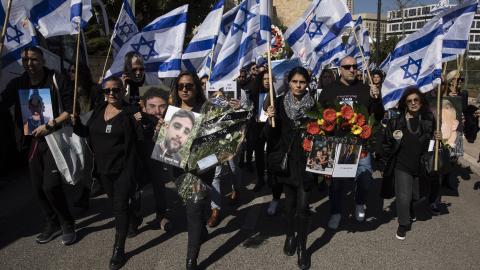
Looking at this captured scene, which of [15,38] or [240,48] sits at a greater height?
[15,38]

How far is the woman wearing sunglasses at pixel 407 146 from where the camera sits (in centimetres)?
449

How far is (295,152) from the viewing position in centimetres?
390

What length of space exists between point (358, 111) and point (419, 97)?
102 cm

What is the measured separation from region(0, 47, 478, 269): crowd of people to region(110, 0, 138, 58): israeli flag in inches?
42.0

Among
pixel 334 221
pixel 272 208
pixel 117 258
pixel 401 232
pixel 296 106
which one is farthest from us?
pixel 272 208

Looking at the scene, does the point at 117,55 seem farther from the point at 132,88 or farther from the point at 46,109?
the point at 46,109

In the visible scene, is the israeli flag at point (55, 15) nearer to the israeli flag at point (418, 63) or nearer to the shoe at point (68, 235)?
the shoe at point (68, 235)

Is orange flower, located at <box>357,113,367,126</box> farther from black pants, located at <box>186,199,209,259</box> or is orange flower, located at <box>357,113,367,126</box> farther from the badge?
black pants, located at <box>186,199,209,259</box>

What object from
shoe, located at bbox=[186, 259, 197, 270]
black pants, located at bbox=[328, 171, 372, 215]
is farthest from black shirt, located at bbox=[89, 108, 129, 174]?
black pants, located at bbox=[328, 171, 372, 215]

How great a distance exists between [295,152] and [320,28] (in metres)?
2.88

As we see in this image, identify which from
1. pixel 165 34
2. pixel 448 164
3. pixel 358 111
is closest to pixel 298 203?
pixel 358 111

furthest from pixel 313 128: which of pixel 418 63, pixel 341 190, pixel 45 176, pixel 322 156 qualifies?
pixel 45 176

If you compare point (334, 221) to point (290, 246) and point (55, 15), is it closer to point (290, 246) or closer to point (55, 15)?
point (290, 246)

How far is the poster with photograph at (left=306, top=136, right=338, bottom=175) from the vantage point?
12.6 feet
